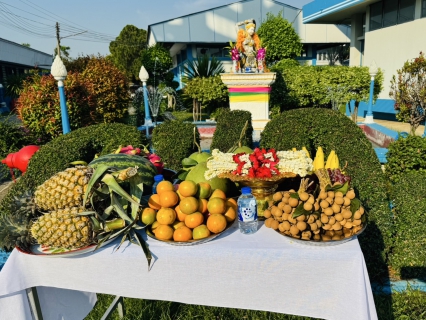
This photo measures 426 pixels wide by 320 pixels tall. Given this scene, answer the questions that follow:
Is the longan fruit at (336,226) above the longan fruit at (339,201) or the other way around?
the other way around

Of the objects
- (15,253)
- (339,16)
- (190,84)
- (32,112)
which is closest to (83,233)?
(15,253)

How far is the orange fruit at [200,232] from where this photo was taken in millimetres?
1696

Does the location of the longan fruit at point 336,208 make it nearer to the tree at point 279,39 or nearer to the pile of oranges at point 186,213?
the pile of oranges at point 186,213

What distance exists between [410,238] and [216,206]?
214cm

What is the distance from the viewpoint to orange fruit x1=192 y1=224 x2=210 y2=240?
170cm

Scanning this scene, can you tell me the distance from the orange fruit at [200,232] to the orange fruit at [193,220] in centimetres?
3

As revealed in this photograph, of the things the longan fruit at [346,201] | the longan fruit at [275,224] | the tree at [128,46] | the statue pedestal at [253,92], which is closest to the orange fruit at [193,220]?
the longan fruit at [275,224]

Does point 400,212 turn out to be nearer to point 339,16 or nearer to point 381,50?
point 381,50

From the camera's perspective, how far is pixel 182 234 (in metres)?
1.71

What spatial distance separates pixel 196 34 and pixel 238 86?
16796 mm

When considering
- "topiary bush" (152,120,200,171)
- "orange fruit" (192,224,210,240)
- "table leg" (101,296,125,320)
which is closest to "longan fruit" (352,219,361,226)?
"orange fruit" (192,224,210,240)

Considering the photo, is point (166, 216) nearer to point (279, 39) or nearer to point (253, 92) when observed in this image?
point (253, 92)

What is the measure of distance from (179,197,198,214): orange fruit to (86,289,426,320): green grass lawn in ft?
4.43

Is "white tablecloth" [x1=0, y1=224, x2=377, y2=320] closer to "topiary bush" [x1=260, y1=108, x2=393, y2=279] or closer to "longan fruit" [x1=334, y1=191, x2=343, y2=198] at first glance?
"longan fruit" [x1=334, y1=191, x2=343, y2=198]
